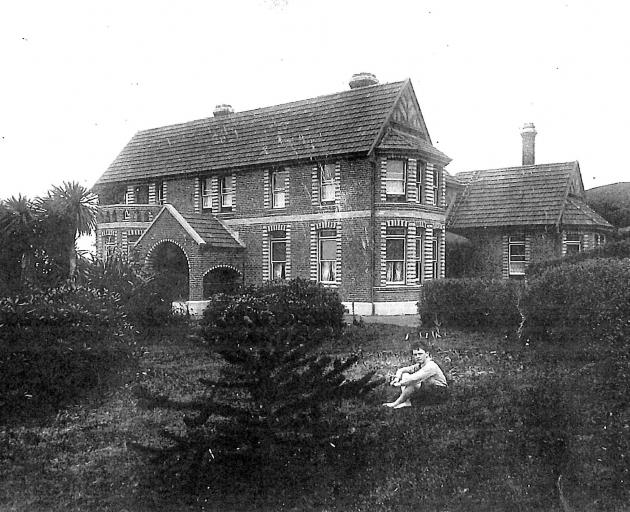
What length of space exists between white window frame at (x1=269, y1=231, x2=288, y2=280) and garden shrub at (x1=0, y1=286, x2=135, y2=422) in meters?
2.99

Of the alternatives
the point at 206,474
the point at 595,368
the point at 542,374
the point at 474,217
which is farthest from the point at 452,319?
the point at 206,474

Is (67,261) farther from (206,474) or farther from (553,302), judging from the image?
(553,302)

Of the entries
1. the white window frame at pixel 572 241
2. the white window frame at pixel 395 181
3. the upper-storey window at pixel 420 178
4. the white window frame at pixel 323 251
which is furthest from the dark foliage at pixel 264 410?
the upper-storey window at pixel 420 178

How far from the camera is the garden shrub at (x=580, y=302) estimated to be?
22.7 ft

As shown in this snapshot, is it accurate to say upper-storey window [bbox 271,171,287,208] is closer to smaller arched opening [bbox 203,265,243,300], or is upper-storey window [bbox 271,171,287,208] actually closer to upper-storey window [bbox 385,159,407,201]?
smaller arched opening [bbox 203,265,243,300]

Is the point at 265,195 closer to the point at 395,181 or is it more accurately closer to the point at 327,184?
the point at 327,184

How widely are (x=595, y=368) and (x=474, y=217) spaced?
3144 millimetres

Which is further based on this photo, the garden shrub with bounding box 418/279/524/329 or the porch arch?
the porch arch

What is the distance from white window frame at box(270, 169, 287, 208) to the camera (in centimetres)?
1114

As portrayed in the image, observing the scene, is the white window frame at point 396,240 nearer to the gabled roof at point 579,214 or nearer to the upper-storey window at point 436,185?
the upper-storey window at point 436,185

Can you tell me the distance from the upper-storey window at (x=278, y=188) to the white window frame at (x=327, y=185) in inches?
27.8

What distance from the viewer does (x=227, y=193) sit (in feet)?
38.5

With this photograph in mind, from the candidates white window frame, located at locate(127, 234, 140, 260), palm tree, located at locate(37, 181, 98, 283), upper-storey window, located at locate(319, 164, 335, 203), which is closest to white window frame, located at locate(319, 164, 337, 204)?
upper-storey window, located at locate(319, 164, 335, 203)

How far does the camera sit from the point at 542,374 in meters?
8.04
